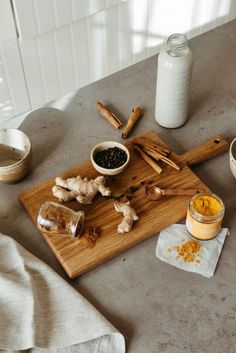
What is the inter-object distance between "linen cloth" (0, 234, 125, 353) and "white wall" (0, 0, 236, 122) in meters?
0.80

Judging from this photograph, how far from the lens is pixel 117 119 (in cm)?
134

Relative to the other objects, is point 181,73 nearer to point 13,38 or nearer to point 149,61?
point 149,61

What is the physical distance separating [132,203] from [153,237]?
10cm

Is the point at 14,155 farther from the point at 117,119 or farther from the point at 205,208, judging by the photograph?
the point at 205,208

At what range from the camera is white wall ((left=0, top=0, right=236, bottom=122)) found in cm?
150

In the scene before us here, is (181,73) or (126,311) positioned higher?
(181,73)

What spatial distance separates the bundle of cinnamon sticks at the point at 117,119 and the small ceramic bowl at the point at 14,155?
26cm

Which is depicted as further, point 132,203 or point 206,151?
point 206,151

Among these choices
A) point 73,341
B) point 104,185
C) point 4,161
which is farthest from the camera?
point 4,161

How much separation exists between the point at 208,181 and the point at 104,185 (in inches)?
10.8

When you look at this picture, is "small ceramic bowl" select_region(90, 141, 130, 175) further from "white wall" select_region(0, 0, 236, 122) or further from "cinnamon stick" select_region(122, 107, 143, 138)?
"white wall" select_region(0, 0, 236, 122)

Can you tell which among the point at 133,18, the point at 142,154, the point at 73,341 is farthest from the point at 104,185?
the point at 133,18

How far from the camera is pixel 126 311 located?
96 cm

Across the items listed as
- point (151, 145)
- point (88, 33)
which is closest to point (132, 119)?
point (151, 145)
